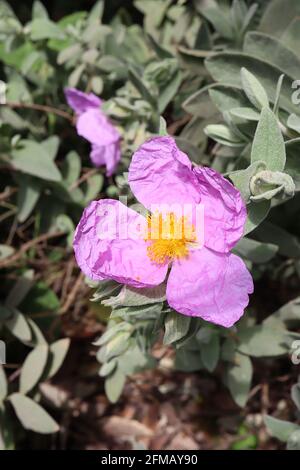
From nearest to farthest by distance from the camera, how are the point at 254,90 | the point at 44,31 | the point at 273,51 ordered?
1. the point at 254,90
2. the point at 273,51
3. the point at 44,31

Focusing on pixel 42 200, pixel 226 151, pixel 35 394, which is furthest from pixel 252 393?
pixel 42 200

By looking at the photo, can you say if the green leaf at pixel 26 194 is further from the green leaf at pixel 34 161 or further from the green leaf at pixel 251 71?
the green leaf at pixel 251 71

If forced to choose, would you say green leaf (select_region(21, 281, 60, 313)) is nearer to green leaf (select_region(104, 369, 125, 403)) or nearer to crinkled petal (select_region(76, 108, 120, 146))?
green leaf (select_region(104, 369, 125, 403))

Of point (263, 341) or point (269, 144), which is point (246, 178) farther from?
point (263, 341)

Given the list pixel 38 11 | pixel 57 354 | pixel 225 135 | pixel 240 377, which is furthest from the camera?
pixel 38 11

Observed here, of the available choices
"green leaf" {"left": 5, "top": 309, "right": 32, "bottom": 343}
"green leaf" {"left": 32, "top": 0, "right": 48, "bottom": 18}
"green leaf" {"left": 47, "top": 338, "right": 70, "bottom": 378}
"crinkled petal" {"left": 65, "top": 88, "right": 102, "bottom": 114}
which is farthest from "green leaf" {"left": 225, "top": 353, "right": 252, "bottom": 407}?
"green leaf" {"left": 32, "top": 0, "right": 48, "bottom": 18}

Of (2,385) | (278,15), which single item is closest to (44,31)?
(278,15)
